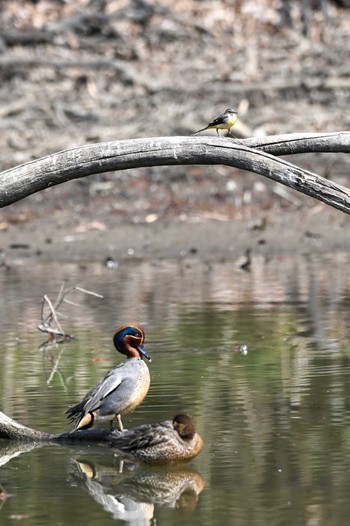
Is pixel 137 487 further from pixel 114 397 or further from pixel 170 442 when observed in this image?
pixel 114 397

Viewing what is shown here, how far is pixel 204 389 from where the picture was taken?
9875mm

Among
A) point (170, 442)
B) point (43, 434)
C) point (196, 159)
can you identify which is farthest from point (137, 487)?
point (196, 159)

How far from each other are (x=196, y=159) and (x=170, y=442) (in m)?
1.59

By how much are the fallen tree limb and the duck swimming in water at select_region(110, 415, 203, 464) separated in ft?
4.61

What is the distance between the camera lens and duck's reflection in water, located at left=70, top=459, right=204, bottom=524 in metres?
7.16

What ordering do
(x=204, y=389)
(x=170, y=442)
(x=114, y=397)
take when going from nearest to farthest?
(x=170, y=442) < (x=114, y=397) < (x=204, y=389)

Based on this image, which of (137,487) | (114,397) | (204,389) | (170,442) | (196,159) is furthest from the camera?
(204,389)

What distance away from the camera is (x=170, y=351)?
11.5 meters

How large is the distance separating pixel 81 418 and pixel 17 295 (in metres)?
6.74

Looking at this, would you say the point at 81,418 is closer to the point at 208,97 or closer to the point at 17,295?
the point at 17,295

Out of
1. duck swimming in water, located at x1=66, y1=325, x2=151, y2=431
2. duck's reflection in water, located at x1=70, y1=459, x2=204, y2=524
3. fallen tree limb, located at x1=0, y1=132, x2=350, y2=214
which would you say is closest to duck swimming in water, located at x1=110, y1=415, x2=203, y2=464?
duck's reflection in water, located at x1=70, y1=459, x2=204, y2=524

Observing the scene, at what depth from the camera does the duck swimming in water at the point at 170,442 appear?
7941mm

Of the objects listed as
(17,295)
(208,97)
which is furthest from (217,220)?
(17,295)

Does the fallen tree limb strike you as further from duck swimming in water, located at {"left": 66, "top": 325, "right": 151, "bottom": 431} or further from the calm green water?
the calm green water
